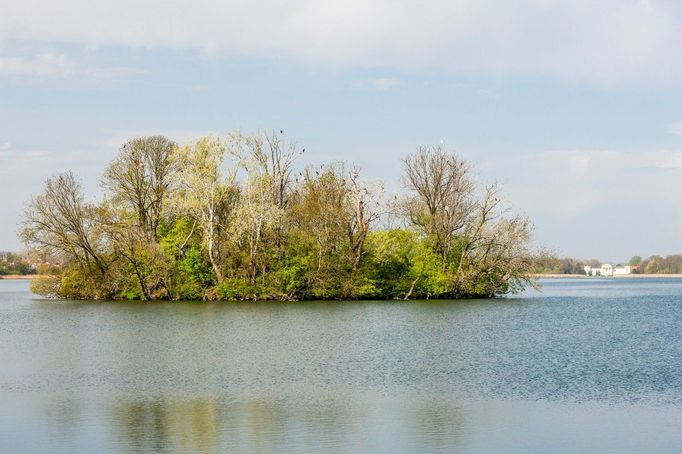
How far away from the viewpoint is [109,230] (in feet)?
216

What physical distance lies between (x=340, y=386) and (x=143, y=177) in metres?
47.9

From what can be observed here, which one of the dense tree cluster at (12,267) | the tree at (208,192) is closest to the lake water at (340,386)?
the tree at (208,192)

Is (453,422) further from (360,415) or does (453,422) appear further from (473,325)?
(473,325)

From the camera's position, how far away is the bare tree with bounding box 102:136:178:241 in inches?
2643

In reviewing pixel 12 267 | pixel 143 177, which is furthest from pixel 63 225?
pixel 12 267

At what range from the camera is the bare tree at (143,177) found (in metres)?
67.1

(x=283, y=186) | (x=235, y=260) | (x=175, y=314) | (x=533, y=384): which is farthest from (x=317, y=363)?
(x=283, y=186)

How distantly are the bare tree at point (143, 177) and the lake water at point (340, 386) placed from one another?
23843 mm

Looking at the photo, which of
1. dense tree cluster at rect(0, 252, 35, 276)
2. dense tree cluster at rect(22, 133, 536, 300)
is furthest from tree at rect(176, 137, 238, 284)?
dense tree cluster at rect(0, 252, 35, 276)

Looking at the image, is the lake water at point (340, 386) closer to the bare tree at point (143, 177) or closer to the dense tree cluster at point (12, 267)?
the bare tree at point (143, 177)

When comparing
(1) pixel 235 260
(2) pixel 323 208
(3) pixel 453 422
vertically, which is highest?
(2) pixel 323 208

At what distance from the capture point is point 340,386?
23.1m

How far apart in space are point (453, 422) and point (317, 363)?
10.4 m

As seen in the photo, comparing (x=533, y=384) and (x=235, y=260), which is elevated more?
(x=235, y=260)
